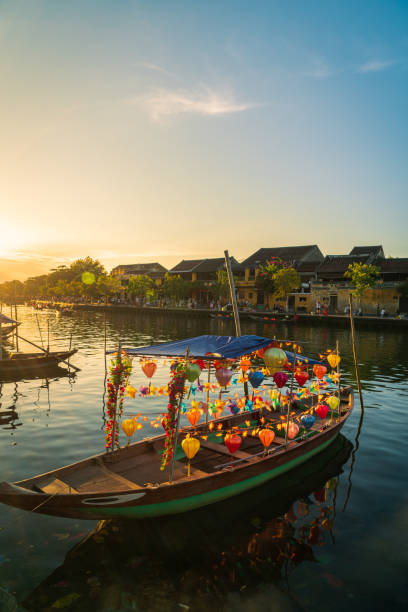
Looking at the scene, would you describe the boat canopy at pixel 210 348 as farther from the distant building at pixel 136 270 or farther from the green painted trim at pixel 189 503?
the distant building at pixel 136 270

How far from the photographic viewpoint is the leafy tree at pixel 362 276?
5606cm

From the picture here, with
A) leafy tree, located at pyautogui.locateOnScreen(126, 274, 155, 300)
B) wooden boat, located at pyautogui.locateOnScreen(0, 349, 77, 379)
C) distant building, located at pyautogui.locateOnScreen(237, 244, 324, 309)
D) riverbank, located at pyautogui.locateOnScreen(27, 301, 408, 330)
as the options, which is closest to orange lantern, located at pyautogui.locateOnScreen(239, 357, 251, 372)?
wooden boat, located at pyautogui.locateOnScreen(0, 349, 77, 379)

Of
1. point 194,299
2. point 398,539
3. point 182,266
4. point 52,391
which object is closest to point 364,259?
point 194,299

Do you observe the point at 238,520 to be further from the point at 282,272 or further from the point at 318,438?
the point at 282,272

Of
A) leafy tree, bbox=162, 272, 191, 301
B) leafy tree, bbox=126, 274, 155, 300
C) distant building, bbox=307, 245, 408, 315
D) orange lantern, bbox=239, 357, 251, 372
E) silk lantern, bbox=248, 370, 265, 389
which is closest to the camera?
orange lantern, bbox=239, 357, 251, 372

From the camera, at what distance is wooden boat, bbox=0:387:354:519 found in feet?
22.6

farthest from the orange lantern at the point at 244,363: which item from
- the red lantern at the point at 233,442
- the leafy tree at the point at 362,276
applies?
the leafy tree at the point at 362,276

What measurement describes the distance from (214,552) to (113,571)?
1.90 m

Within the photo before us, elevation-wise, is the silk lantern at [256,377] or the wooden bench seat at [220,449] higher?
the silk lantern at [256,377]

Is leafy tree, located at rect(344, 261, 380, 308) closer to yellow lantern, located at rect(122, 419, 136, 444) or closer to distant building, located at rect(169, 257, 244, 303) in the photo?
distant building, located at rect(169, 257, 244, 303)

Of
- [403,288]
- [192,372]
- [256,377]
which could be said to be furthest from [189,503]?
[403,288]

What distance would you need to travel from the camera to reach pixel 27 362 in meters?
22.3

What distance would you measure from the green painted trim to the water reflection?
1.43ft

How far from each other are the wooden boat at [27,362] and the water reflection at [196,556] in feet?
53.1
